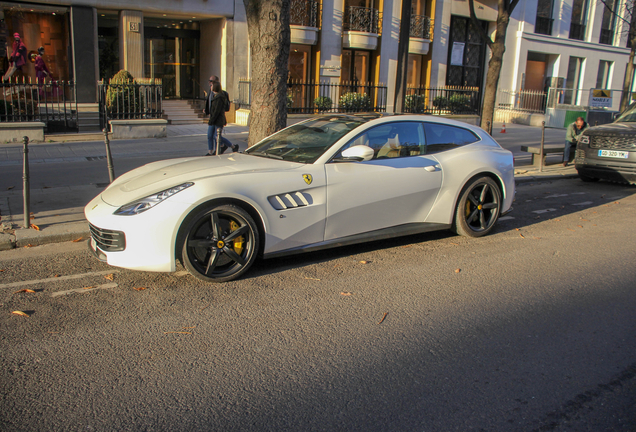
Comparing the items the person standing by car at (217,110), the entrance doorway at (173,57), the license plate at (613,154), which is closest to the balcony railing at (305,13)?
the entrance doorway at (173,57)

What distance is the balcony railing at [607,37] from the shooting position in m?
34.9

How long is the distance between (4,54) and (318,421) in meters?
19.4

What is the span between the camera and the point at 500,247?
6.32 metres

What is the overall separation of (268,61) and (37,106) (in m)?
8.90

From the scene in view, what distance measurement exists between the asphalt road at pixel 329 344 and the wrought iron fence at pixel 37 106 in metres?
9.38

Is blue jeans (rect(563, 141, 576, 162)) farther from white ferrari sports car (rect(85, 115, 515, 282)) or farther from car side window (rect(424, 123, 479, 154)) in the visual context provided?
car side window (rect(424, 123, 479, 154))

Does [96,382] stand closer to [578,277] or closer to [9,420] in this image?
[9,420]

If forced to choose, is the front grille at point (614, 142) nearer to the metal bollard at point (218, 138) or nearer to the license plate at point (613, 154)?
the license plate at point (613, 154)

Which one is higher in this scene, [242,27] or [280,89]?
[242,27]

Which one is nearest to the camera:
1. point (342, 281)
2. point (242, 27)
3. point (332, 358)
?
point (332, 358)

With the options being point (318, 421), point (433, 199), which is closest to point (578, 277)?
point (433, 199)

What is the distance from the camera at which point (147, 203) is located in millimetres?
4598

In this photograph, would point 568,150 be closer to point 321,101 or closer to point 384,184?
point 321,101

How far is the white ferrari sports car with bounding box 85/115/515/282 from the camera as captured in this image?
4.58 metres
